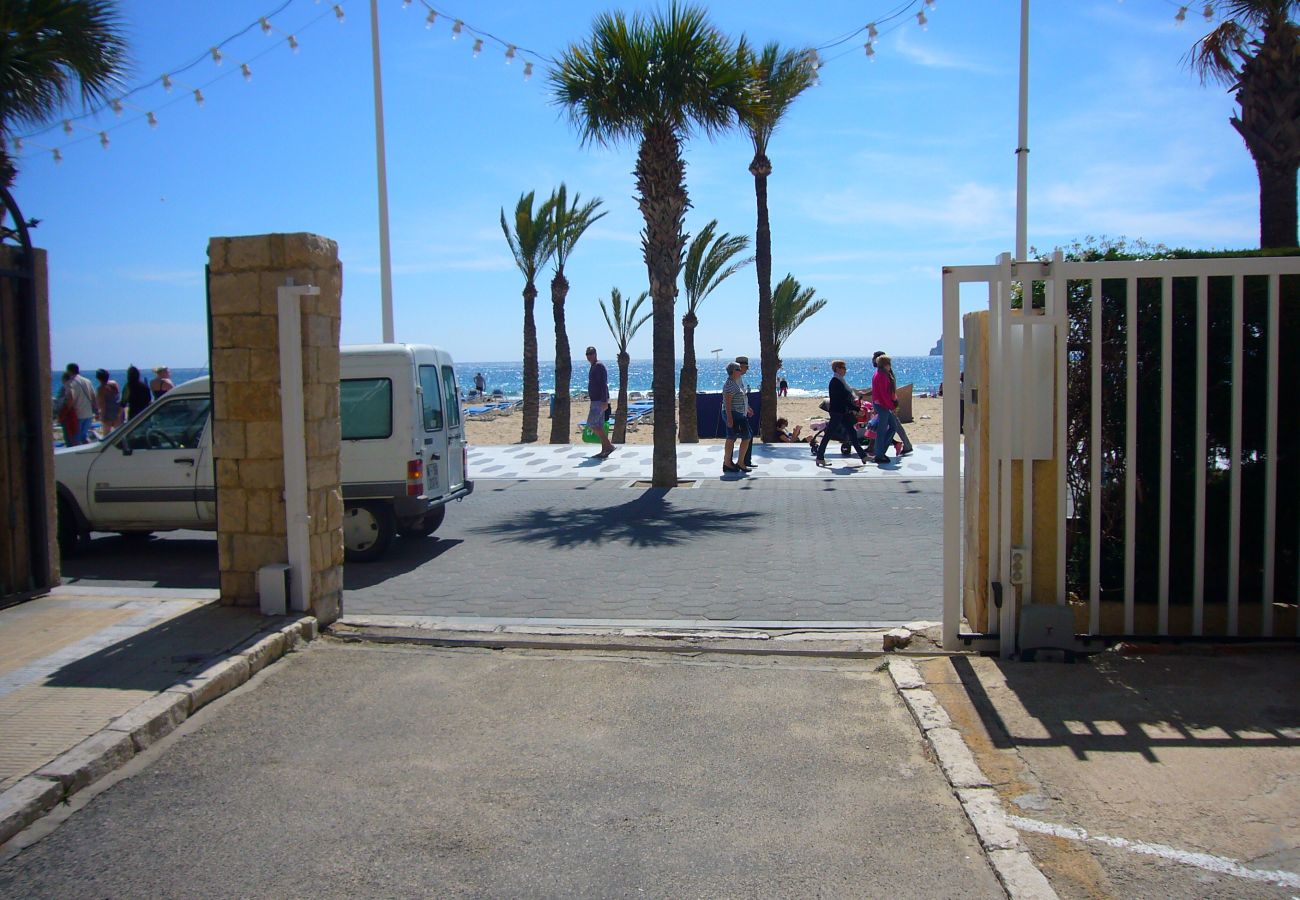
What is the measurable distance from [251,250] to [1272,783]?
20.5ft

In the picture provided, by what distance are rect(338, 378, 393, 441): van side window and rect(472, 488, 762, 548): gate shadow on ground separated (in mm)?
1909

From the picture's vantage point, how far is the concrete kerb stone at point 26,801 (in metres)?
3.80

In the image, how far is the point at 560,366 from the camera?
2786 cm

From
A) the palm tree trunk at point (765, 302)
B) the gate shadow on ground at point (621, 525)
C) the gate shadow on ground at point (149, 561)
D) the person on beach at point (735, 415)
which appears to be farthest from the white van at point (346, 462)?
the palm tree trunk at point (765, 302)

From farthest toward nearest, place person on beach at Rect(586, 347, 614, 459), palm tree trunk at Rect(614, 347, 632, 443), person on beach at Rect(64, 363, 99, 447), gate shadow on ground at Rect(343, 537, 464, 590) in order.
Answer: palm tree trunk at Rect(614, 347, 632, 443) → person on beach at Rect(586, 347, 614, 459) → person on beach at Rect(64, 363, 99, 447) → gate shadow on ground at Rect(343, 537, 464, 590)

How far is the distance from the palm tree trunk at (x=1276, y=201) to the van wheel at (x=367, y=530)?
34.5 ft

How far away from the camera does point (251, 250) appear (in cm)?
647

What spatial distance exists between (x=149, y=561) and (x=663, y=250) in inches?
336

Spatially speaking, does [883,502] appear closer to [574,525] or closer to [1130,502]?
[574,525]

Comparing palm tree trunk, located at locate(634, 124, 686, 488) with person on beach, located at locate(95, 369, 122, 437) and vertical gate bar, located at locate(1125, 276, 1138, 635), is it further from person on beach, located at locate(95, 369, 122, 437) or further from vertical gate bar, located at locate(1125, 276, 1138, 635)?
person on beach, located at locate(95, 369, 122, 437)

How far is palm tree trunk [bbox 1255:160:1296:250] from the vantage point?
465 inches

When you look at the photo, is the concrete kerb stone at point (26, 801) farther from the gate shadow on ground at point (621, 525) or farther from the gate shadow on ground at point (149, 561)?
the gate shadow on ground at point (621, 525)

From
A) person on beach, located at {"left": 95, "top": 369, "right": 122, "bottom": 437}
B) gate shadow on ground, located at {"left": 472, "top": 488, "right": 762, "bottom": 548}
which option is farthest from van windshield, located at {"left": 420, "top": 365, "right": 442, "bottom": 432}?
person on beach, located at {"left": 95, "top": 369, "right": 122, "bottom": 437}

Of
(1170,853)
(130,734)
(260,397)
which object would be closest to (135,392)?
(260,397)
